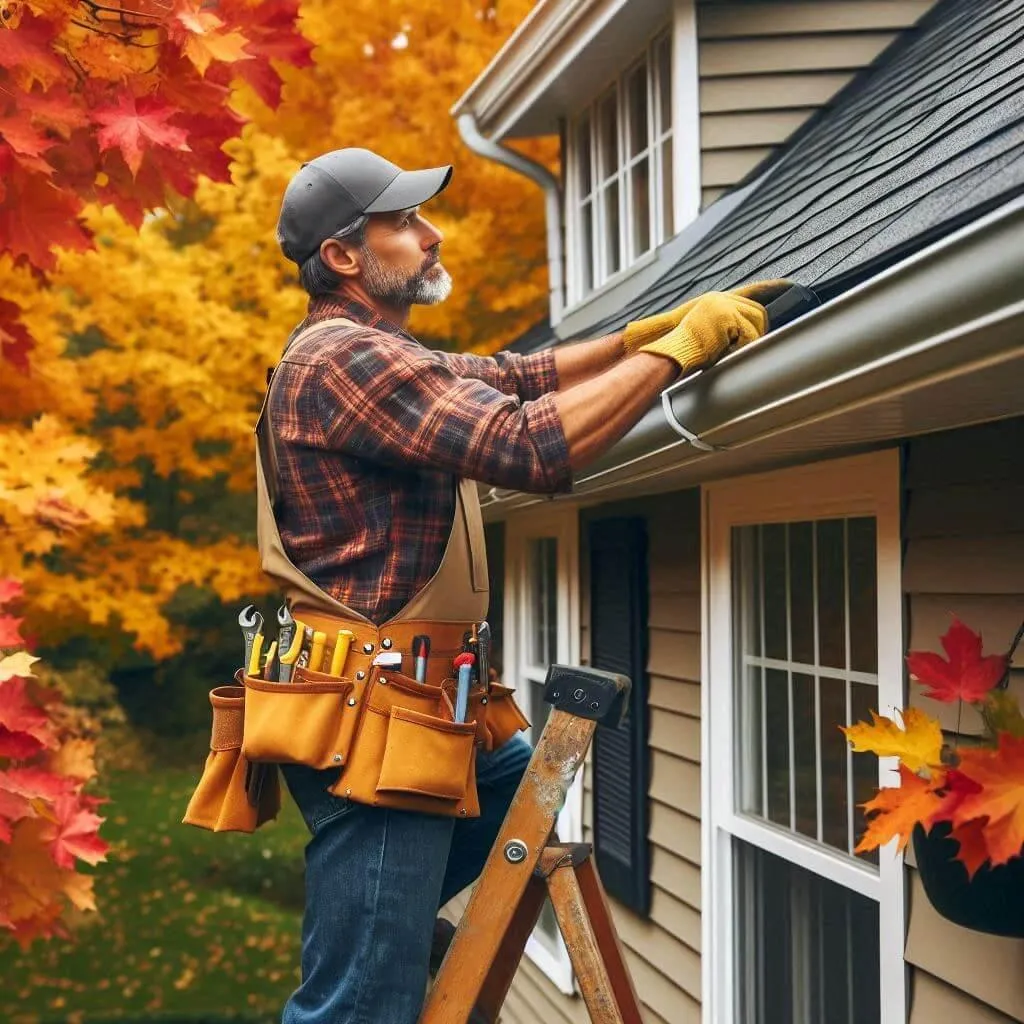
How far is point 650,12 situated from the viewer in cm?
523

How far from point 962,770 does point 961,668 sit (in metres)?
0.27

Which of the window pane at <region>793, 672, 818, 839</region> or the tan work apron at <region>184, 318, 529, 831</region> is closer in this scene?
the tan work apron at <region>184, 318, 529, 831</region>

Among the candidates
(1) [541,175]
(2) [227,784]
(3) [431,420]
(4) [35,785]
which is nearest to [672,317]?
(3) [431,420]

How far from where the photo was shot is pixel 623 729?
15.7 ft

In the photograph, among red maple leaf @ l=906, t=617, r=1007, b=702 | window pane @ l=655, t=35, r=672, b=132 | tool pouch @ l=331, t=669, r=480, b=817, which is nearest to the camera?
red maple leaf @ l=906, t=617, r=1007, b=702

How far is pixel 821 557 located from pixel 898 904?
0.94 metres

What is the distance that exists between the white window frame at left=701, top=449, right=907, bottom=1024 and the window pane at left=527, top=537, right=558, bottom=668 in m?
2.41

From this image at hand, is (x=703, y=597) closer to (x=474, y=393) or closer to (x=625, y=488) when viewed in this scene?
(x=625, y=488)

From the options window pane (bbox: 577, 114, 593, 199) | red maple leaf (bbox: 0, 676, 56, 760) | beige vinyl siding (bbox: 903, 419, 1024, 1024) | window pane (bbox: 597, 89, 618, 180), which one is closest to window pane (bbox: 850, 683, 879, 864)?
beige vinyl siding (bbox: 903, 419, 1024, 1024)

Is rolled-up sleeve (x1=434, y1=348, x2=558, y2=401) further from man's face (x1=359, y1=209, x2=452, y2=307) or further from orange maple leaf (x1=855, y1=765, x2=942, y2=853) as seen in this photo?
orange maple leaf (x1=855, y1=765, x2=942, y2=853)

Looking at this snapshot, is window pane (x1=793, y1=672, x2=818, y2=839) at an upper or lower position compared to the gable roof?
lower

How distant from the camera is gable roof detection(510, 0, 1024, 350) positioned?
2.14m

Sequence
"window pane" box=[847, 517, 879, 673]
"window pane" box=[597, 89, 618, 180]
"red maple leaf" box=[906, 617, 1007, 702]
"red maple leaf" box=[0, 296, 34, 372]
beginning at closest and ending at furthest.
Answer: "red maple leaf" box=[906, 617, 1007, 702]
"window pane" box=[847, 517, 879, 673]
"red maple leaf" box=[0, 296, 34, 372]
"window pane" box=[597, 89, 618, 180]

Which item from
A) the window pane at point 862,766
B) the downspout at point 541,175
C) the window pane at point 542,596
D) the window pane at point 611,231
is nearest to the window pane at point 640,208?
the window pane at point 611,231
